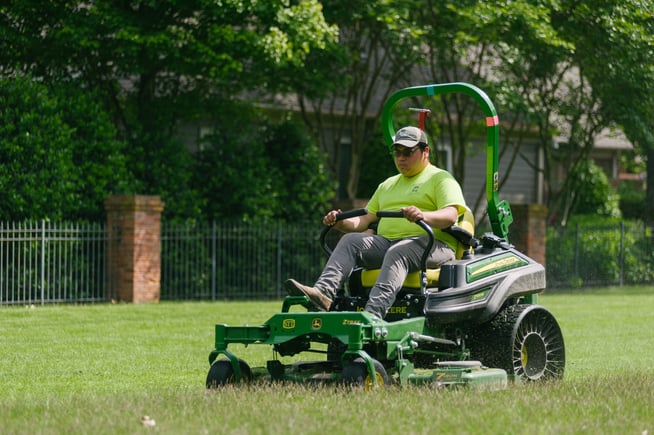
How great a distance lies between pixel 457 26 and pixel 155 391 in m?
15.2

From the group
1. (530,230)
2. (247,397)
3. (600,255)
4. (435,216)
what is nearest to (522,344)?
(435,216)

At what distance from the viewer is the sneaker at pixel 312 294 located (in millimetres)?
8898

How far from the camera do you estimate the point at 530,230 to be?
2486 cm

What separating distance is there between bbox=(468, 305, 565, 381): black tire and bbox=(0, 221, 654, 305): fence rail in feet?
35.8

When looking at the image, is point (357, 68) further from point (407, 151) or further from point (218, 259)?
point (407, 151)

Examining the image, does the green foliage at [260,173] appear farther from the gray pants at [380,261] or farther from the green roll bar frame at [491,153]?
the gray pants at [380,261]

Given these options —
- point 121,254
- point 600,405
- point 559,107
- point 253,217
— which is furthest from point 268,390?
point 559,107

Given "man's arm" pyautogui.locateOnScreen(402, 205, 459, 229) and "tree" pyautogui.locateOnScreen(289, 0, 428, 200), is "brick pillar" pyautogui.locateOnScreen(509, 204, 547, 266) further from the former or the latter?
"man's arm" pyautogui.locateOnScreen(402, 205, 459, 229)

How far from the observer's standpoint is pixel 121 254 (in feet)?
66.1

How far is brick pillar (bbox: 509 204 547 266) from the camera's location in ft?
81.6

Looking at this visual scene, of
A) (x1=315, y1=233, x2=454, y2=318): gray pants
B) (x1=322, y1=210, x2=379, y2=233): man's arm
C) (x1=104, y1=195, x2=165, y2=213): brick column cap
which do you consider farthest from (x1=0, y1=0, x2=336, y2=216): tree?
(x1=315, y1=233, x2=454, y2=318): gray pants

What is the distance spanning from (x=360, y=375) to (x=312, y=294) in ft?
3.17

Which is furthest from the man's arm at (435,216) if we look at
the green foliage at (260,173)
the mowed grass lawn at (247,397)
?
the green foliage at (260,173)

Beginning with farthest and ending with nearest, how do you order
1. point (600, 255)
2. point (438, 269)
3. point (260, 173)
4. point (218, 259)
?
point (600, 255) → point (260, 173) → point (218, 259) → point (438, 269)
